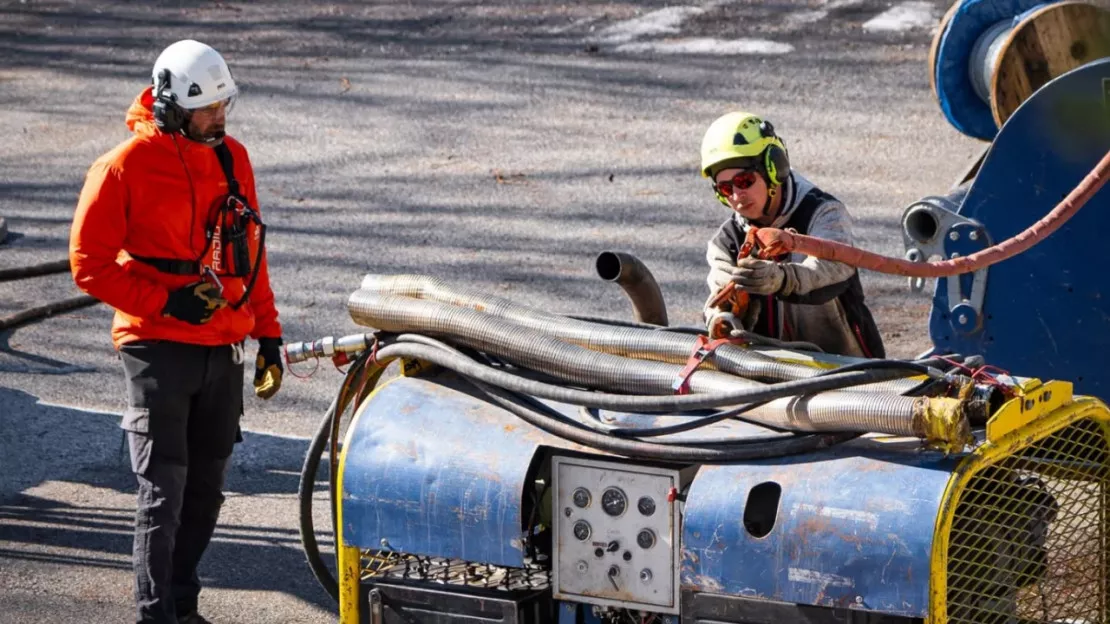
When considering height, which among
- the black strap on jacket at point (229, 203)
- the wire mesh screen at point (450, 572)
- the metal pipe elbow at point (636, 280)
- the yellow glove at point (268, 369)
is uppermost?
the black strap on jacket at point (229, 203)

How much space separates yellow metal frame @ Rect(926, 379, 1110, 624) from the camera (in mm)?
3479

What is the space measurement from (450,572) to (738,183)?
1.39 metres

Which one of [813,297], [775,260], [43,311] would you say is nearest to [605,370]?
[775,260]

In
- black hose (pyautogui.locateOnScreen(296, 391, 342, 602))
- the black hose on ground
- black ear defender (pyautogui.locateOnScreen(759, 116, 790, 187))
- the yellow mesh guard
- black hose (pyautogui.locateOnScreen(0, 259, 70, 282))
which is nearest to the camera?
the yellow mesh guard

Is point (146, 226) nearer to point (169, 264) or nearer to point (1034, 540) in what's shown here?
point (169, 264)

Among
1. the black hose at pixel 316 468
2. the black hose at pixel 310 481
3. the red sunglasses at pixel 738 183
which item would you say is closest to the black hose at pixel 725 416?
the red sunglasses at pixel 738 183

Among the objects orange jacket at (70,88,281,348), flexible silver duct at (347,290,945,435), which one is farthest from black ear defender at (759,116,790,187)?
orange jacket at (70,88,281,348)

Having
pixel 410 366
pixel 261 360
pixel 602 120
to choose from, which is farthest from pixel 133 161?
pixel 602 120

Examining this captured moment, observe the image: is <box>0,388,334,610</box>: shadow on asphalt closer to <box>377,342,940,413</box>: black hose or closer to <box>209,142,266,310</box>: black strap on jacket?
<box>209,142,266,310</box>: black strap on jacket

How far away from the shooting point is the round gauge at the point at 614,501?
395 cm

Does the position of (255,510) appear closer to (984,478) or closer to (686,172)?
(984,478)

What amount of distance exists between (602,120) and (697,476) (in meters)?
8.53

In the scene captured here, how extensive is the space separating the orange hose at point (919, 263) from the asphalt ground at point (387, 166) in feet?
7.86

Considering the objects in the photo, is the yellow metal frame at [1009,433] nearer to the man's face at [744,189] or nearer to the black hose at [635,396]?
the black hose at [635,396]
